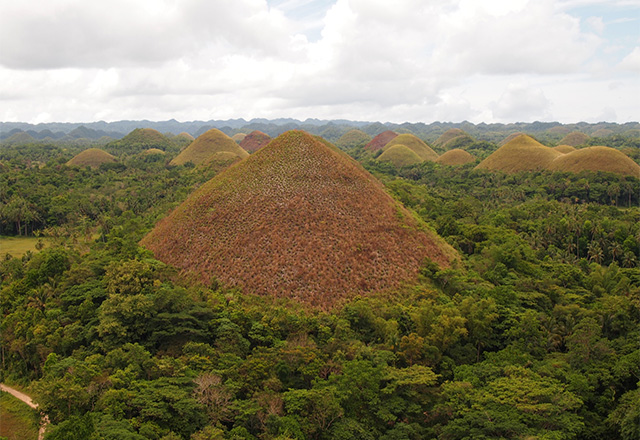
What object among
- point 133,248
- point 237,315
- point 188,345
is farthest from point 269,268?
point 133,248

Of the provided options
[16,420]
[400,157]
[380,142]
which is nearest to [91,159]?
[400,157]

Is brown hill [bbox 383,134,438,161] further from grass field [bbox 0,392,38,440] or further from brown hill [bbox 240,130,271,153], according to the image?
grass field [bbox 0,392,38,440]

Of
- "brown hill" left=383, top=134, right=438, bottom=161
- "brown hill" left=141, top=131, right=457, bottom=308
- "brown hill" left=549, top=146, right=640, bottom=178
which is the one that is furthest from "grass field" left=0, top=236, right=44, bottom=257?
"brown hill" left=383, top=134, right=438, bottom=161

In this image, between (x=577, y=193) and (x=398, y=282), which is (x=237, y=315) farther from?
(x=577, y=193)

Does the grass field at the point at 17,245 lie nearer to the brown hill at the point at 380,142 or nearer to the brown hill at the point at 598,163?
the brown hill at the point at 598,163

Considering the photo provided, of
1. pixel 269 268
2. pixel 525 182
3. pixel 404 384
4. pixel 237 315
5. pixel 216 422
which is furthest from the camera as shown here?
pixel 525 182

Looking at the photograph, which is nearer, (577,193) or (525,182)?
(577,193)
